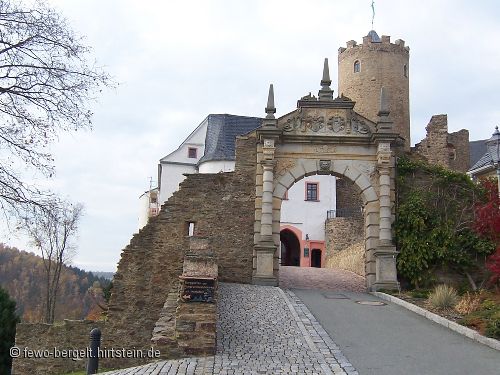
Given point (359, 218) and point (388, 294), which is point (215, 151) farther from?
point (388, 294)

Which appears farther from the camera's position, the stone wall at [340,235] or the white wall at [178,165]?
the white wall at [178,165]

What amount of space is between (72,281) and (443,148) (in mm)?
46888

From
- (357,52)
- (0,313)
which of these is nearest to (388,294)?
(0,313)

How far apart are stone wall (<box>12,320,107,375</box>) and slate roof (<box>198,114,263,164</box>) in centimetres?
2406

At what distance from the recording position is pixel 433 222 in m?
20.3

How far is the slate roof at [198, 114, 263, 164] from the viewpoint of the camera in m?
42.6

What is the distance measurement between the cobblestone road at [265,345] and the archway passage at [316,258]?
2658 centimetres

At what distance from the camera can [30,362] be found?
18.6 m

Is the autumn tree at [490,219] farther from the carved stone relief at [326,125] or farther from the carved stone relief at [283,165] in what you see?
the carved stone relief at [283,165]

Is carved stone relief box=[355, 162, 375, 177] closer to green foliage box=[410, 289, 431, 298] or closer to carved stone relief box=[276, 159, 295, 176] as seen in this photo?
carved stone relief box=[276, 159, 295, 176]

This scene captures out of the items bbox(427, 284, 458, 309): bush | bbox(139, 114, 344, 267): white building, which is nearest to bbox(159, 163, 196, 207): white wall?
bbox(139, 114, 344, 267): white building

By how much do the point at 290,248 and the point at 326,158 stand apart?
78.6ft

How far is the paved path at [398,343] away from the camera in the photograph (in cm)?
976

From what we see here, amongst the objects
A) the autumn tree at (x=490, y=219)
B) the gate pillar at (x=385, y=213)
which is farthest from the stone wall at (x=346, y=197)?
the autumn tree at (x=490, y=219)
